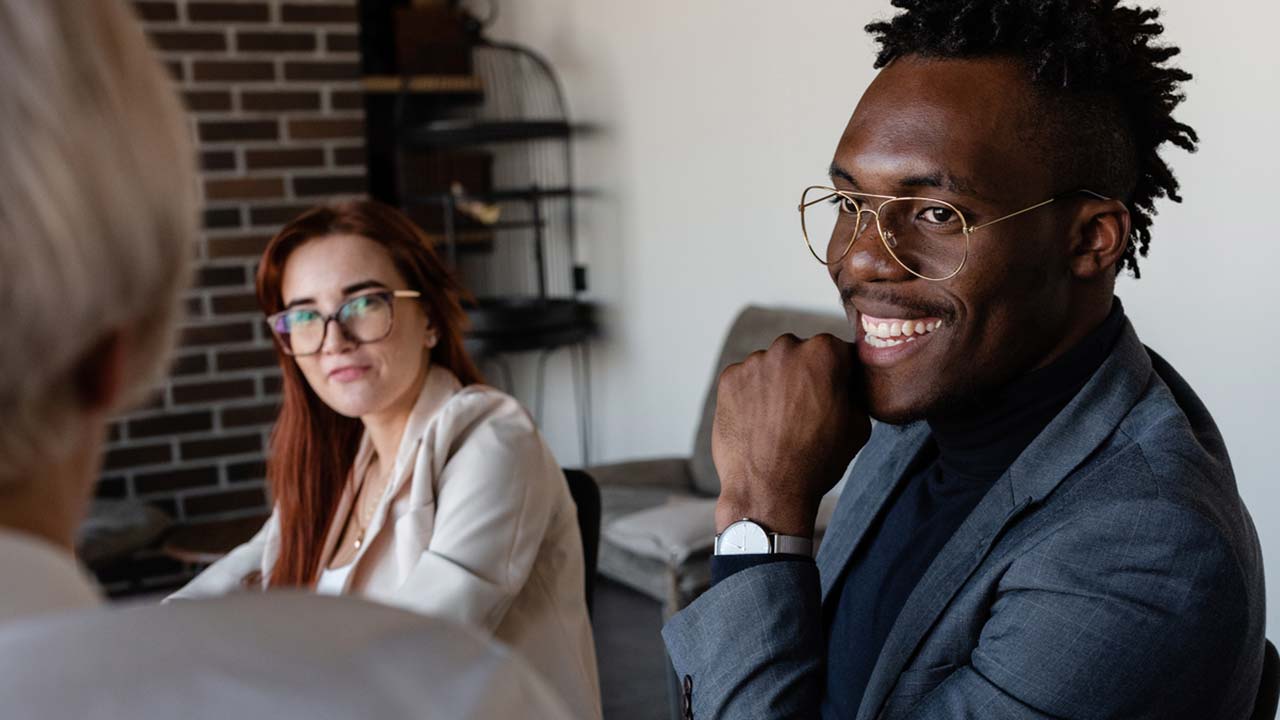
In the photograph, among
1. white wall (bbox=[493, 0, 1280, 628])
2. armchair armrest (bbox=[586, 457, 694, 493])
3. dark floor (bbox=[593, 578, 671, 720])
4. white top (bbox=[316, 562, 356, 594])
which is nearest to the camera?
white top (bbox=[316, 562, 356, 594])

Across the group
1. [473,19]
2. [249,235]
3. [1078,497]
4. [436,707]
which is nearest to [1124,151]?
[1078,497]

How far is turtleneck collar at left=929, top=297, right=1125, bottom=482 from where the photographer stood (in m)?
1.24

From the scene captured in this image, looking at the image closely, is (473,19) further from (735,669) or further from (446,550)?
(735,669)

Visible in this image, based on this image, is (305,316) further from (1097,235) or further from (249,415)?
(249,415)

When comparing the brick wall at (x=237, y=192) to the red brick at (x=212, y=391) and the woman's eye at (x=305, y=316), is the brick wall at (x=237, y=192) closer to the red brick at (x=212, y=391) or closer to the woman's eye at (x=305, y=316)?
the red brick at (x=212, y=391)

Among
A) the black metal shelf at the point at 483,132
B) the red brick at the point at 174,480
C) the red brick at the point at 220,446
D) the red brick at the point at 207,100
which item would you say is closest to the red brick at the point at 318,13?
the red brick at the point at 207,100

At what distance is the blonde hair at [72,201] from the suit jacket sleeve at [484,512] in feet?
4.15

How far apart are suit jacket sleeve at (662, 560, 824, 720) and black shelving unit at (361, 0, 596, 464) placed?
10.8 ft

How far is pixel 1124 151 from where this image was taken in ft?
4.11

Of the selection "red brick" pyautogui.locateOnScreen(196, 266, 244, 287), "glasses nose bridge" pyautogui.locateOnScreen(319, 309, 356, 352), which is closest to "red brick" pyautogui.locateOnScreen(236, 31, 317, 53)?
"red brick" pyautogui.locateOnScreen(196, 266, 244, 287)

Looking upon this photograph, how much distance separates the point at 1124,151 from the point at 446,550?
3.42 feet

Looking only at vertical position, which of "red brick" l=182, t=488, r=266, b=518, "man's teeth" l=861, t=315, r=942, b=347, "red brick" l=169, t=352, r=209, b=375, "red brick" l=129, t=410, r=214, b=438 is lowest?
"red brick" l=182, t=488, r=266, b=518

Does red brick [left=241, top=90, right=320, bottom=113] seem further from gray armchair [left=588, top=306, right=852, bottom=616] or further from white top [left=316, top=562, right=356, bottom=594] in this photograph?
white top [left=316, top=562, right=356, bottom=594]

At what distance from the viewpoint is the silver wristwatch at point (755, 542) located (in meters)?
1.26
